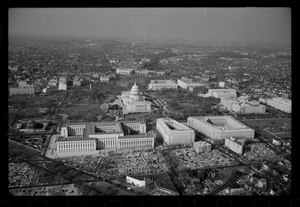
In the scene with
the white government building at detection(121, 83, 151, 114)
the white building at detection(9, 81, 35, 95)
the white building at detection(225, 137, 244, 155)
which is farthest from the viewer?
the white government building at detection(121, 83, 151, 114)

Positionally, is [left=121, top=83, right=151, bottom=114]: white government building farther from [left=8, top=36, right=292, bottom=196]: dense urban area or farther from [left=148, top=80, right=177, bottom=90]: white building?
[left=148, top=80, right=177, bottom=90]: white building

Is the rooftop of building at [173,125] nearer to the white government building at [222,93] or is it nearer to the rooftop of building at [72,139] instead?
the white government building at [222,93]

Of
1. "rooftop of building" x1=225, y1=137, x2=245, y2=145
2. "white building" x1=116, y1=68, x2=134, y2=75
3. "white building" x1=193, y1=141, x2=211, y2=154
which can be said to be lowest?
"white building" x1=193, y1=141, x2=211, y2=154

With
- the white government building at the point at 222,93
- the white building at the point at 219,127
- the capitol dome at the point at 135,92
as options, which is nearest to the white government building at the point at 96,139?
the capitol dome at the point at 135,92

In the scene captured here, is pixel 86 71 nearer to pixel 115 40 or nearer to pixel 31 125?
pixel 115 40

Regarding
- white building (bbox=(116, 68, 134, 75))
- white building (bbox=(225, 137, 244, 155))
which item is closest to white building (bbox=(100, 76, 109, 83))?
white building (bbox=(116, 68, 134, 75))

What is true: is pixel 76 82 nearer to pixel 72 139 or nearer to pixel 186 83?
pixel 72 139

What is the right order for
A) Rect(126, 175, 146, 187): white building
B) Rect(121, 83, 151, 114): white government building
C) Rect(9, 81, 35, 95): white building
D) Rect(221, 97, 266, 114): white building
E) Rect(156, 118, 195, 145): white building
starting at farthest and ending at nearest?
Rect(221, 97, 266, 114): white building
Rect(121, 83, 151, 114): white government building
Rect(156, 118, 195, 145): white building
Rect(9, 81, 35, 95): white building
Rect(126, 175, 146, 187): white building

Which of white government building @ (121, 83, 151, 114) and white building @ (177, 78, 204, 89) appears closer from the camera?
white government building @ (121, 83, 151, 114)
